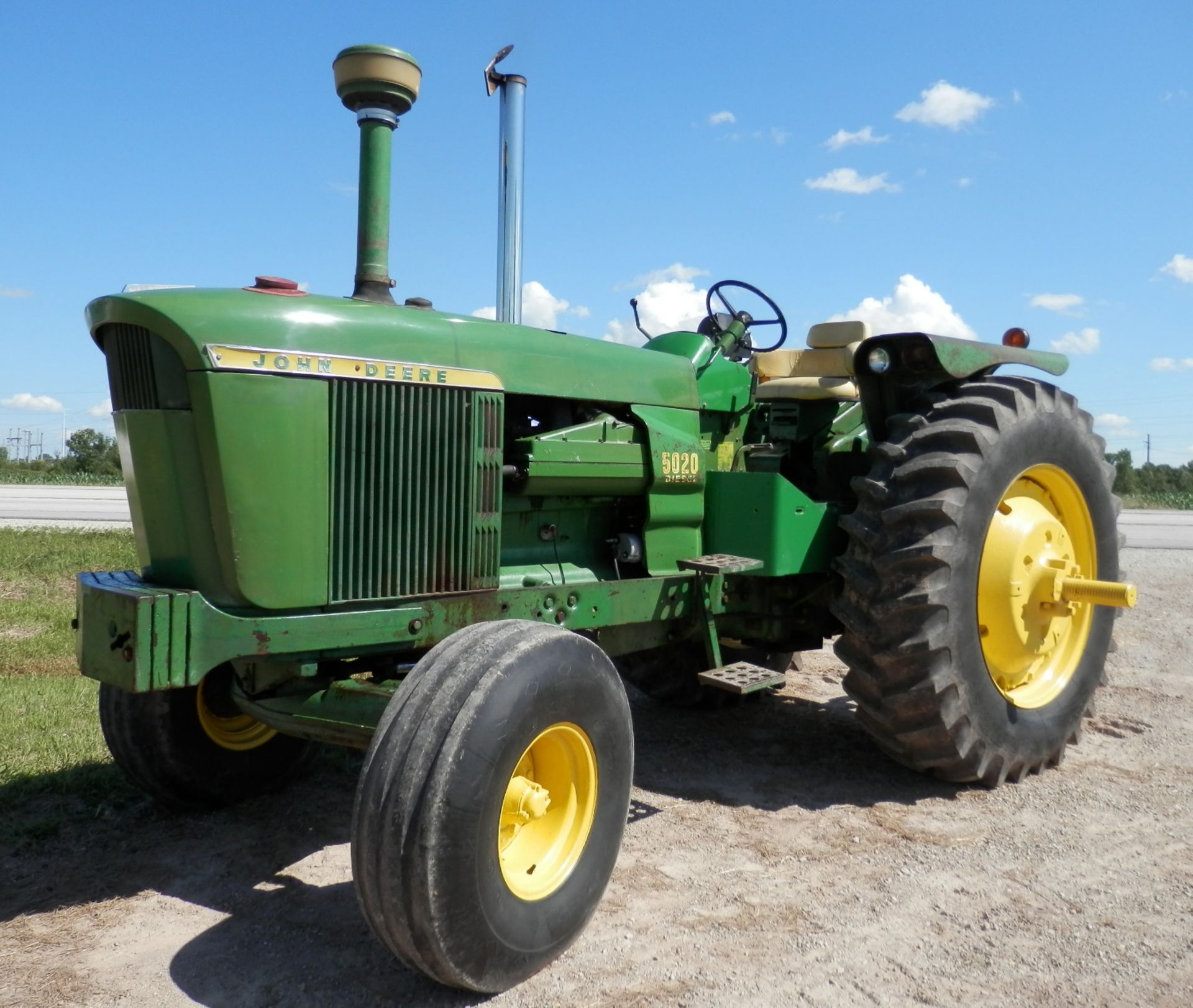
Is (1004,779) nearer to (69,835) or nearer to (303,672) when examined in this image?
(303,672)

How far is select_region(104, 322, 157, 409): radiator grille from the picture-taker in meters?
3.01

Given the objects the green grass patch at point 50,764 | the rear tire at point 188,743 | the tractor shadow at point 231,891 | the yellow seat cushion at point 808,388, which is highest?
the yellow seat cushion at point 808,388

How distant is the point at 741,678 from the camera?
13.0 feet

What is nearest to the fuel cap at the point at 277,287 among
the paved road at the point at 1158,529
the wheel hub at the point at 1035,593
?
the wheel hub at the point at 1035,593

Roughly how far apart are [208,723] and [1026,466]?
135 inches

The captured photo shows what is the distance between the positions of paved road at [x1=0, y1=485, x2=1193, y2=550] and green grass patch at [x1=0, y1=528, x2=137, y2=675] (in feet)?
11.5

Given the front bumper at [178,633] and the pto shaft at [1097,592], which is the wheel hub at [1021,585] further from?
the front bumper at [178,633]

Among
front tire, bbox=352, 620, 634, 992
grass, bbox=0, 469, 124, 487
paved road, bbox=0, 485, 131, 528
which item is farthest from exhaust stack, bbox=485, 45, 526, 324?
grass, bbox=0, 469, 124, 487

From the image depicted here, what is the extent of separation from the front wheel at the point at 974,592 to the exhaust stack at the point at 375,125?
2005 millimetres

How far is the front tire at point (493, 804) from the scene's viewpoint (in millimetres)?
2508

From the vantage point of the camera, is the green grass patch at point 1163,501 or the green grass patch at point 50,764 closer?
the green grass patch at point 50,764

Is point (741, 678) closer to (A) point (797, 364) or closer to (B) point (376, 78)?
(A) point (797, 364)

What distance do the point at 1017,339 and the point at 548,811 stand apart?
3.25 metres

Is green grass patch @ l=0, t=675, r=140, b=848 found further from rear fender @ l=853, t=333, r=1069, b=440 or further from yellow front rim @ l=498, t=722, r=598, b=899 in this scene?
rear fender @ l=853, t=333, r=1069, b=440
